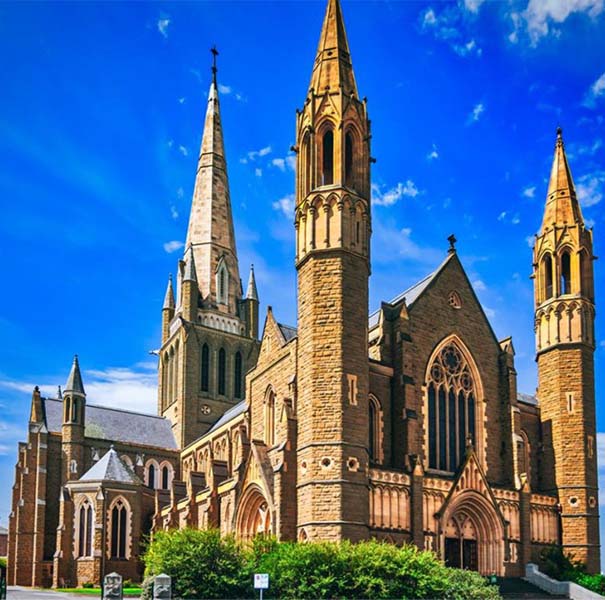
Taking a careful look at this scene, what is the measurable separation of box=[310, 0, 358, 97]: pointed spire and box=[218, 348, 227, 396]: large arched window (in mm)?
35331

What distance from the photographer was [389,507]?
33.0 m

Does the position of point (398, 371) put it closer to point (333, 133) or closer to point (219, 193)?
point (333, 133)

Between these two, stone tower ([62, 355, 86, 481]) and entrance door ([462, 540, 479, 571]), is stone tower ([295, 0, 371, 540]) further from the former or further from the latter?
stone tower ([62, 355, 86, 481])

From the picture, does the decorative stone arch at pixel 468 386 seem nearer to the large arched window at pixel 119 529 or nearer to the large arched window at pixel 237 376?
the large arched window at pixel 119 529

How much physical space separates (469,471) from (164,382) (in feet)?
130

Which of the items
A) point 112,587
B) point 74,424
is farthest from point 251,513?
point 74,424

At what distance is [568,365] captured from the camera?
40.8 meters

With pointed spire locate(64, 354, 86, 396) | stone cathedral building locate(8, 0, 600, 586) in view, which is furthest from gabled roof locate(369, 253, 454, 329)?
pointed spire locate(64, 354, 86, 396)

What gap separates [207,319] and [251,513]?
3304 cm

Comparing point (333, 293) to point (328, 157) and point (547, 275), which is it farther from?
point (547, 275)

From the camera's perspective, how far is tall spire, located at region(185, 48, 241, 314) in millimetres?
69938

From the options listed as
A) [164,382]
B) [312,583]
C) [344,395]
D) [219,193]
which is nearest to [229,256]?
[219,193]

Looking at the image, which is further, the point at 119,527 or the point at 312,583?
the point at 119,527

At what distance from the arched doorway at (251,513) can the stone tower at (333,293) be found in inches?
176
